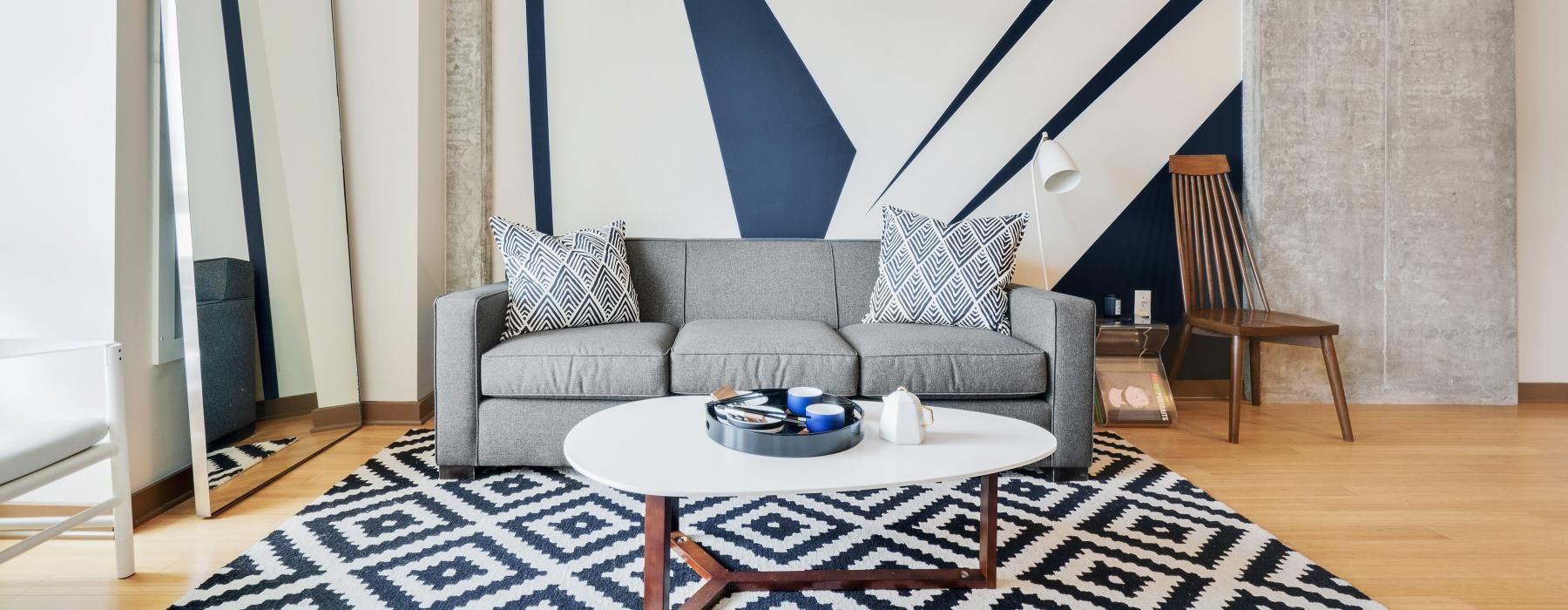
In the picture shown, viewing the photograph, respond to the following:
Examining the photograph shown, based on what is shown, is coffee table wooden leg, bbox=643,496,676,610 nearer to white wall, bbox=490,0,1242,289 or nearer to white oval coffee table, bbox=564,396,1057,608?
white oval coffee table, bbox=564,396,1057,608

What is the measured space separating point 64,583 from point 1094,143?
3.89 m

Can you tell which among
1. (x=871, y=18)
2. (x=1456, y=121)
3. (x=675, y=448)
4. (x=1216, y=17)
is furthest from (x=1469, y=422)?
(x=675, y=448)

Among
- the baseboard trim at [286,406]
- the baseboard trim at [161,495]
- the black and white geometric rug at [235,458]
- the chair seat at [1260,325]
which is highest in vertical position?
the chair seat at [1260,325]

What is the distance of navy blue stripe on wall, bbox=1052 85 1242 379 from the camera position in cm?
333

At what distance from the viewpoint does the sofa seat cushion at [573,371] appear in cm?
212

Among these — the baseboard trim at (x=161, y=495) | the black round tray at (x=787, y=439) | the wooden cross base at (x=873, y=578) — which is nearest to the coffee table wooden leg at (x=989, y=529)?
the wooden cross base at (x=873, y=578)

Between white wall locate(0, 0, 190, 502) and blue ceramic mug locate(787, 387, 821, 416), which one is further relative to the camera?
white wall locate(0, 0, 190, 502)

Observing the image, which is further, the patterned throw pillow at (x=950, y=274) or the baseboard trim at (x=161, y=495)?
the patterned throw pillow at (x=950, y=274)

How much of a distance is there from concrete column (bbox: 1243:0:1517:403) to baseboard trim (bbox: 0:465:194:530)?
4376mm

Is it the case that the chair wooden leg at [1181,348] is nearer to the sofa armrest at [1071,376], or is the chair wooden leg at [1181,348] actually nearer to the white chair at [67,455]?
the sofa armrest at [1071,376]

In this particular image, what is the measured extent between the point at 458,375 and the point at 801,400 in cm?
125

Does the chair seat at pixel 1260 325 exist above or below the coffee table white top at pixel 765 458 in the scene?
above

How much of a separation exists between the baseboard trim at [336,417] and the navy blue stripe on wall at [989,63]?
8.30 feet

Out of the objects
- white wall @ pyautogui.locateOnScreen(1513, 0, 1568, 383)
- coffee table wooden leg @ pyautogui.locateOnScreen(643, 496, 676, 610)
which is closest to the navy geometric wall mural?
white wall @ pyautogui.locateOnScreen(1513, 0, 1568, 383)
